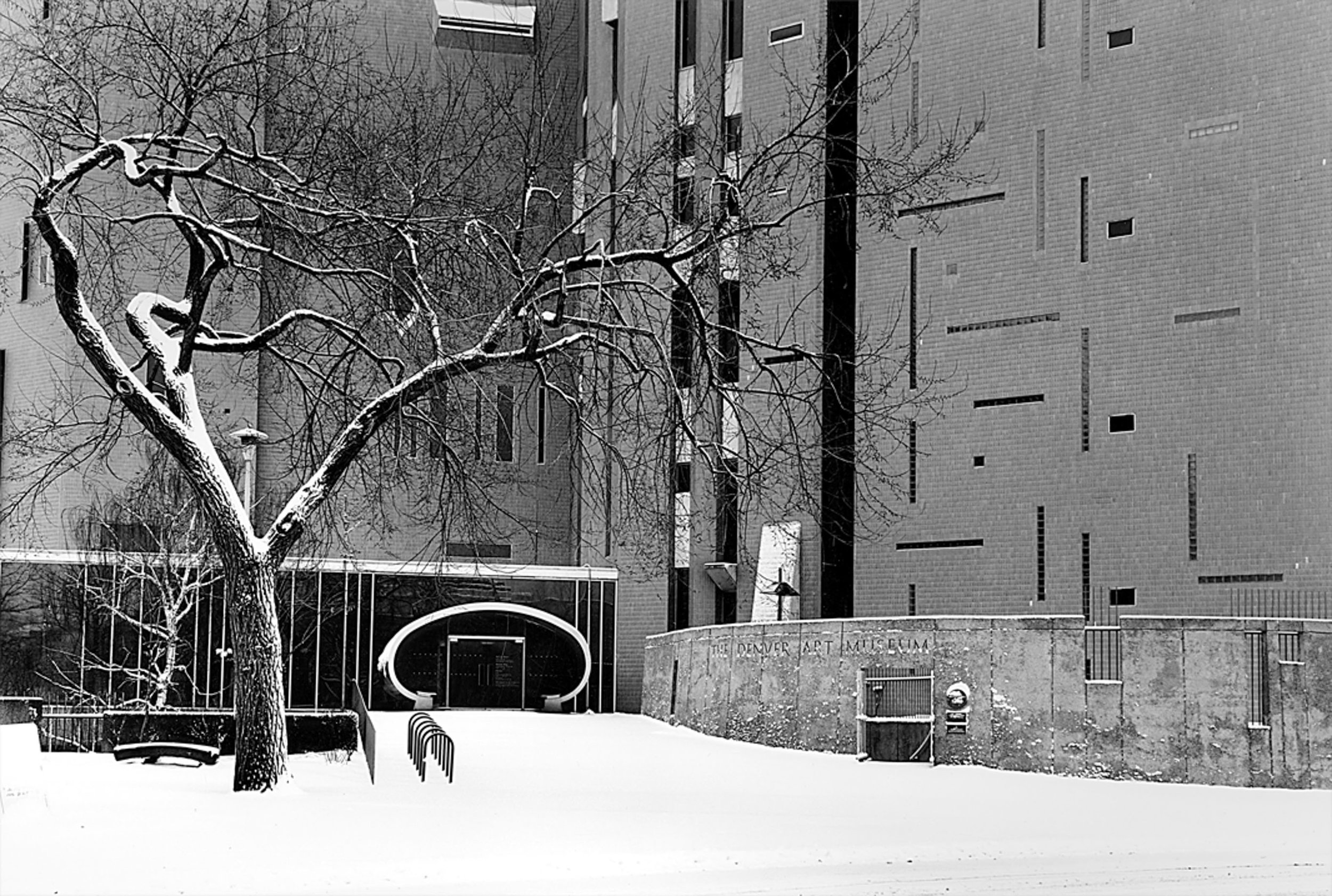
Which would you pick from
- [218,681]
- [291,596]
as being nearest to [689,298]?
[291,596]

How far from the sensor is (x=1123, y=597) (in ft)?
120

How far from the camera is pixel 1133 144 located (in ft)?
123

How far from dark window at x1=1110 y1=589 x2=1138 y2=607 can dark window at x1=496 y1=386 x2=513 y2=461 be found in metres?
12.7

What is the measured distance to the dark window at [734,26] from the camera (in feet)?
152

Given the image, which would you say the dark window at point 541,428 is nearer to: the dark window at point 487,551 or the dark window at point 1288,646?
the dark window at point 487,551

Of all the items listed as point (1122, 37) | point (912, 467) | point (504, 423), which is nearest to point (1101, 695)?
point (504, 423)

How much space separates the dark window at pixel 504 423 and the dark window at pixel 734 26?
11012mm

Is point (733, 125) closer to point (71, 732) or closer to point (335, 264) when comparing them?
point (71, 732)

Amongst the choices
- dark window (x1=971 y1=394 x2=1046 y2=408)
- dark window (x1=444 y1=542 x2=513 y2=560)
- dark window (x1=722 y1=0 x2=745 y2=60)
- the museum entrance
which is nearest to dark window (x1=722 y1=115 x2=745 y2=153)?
dark window (x1=722 y1=0 x2=745 y2=60)

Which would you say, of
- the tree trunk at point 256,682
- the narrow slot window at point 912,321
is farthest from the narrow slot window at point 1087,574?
the tree trunk at point 256,682

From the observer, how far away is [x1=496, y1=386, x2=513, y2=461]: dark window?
21859 millimetres

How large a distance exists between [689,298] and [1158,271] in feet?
67.7

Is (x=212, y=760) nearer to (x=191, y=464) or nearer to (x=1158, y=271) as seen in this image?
→ (x=191, y=464)

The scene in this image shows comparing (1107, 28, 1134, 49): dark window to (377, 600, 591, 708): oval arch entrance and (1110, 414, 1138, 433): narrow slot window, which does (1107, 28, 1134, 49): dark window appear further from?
(377, 600, 591, 708): oval arch entrance
